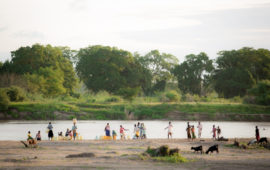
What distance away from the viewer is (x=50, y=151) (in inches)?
1131

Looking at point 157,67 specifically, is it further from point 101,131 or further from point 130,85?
point 101,131

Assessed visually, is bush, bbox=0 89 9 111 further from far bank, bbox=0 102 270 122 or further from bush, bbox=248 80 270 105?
bush, bbox=248 80 270 105

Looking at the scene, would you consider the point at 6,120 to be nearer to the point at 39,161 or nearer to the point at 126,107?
the point at 126,107

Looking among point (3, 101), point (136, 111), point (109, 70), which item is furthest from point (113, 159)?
point (109, 70)

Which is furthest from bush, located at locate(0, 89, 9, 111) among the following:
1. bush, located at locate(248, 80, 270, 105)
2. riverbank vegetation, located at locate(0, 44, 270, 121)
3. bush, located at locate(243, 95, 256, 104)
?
bush, located at locate(248, 80, 270, 105)

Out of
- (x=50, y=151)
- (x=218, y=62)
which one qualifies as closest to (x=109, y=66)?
(x=218, y=62)

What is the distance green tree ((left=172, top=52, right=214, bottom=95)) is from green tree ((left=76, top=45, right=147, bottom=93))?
10877 millimetres

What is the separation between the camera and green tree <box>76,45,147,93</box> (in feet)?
332

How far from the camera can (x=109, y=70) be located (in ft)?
333

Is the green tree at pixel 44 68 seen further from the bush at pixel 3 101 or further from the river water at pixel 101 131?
the river water at pixel 101 131

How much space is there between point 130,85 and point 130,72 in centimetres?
341

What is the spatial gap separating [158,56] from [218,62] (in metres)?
17.1

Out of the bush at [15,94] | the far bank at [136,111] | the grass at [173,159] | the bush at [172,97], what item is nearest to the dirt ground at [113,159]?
the grass at [173,159]

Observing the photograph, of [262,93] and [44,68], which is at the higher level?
[44,68]
